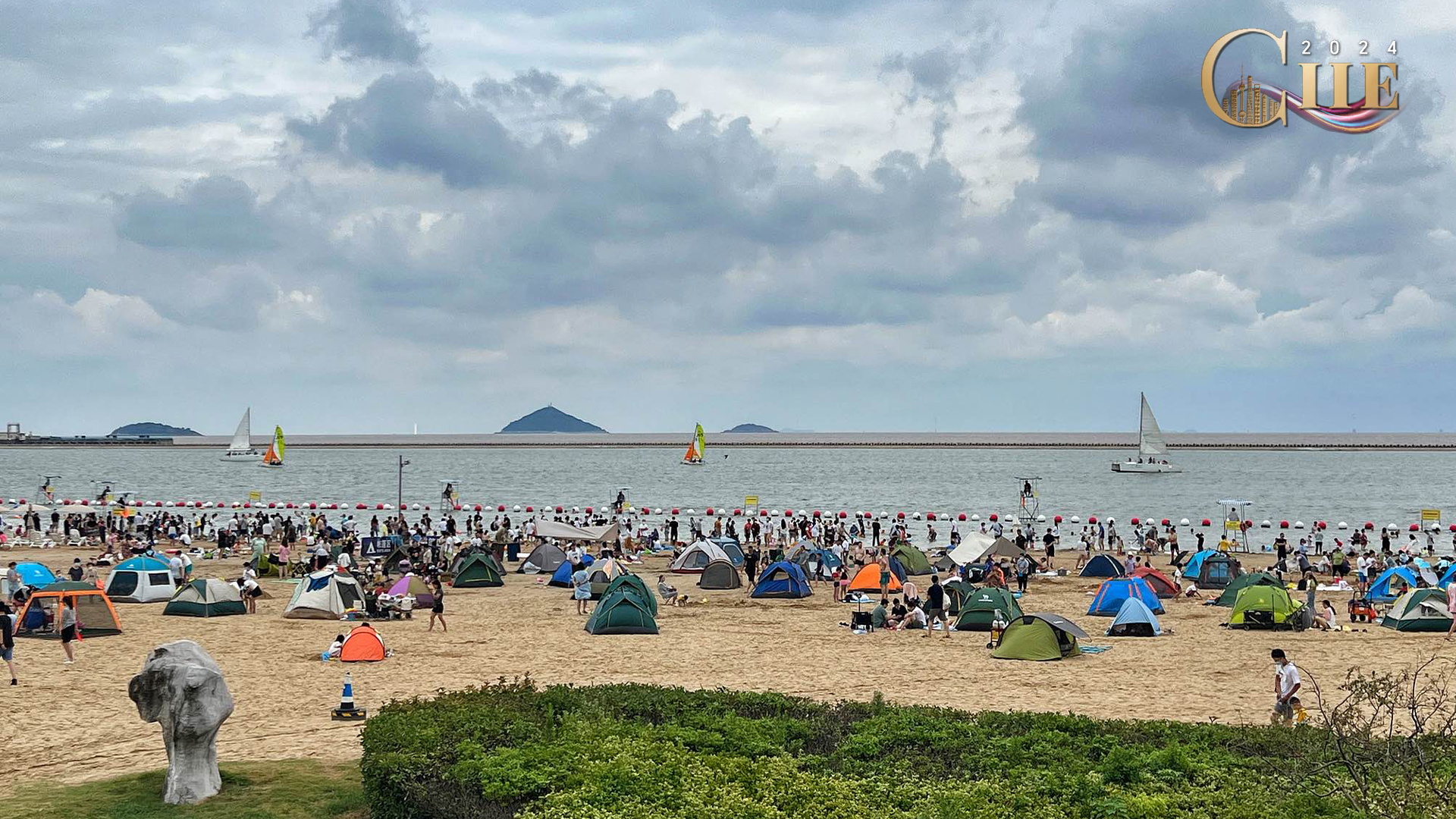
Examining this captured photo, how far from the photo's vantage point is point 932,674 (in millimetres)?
20906

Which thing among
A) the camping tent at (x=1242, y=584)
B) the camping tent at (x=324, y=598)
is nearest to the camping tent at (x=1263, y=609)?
the camping tent at (x=1242, y=584)

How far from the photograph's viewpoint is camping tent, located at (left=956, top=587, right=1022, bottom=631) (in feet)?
85.6

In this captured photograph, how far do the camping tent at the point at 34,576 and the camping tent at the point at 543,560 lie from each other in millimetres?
14247

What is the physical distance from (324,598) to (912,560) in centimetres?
1943

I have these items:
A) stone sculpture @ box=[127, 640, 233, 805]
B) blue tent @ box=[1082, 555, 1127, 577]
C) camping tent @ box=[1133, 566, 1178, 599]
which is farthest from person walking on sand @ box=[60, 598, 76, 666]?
blue tent @ box=[1082, 555, 1127, 577]

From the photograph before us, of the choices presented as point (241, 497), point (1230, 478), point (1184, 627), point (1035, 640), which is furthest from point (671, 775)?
point (1230, 478)

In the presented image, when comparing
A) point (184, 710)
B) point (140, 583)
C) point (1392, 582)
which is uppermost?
point (184, 710)

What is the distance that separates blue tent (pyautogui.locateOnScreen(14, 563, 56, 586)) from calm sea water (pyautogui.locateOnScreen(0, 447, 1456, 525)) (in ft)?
189

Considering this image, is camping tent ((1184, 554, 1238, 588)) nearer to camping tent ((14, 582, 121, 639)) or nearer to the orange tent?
the orange tent

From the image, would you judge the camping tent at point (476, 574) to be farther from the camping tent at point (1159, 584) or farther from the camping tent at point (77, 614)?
the camping tent at point (1159, 584)

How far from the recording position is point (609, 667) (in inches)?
845

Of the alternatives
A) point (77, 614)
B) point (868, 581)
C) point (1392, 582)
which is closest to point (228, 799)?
point (77, 614)

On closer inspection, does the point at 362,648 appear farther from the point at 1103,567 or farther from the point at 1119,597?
the point at 1103,567

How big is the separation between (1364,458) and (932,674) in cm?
20606
